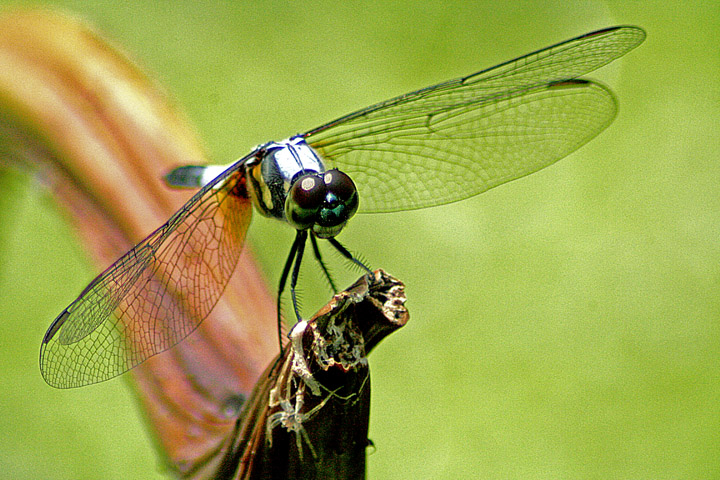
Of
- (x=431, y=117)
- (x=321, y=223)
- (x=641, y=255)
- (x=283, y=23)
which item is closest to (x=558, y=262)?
(x=641, y=255)

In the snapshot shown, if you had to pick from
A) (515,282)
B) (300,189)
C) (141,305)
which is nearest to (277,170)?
(300,189)

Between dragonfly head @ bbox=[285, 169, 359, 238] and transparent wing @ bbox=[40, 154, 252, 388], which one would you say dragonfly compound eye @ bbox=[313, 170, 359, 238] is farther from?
transparent wing @ bbox=[40, 154, 252, 388]

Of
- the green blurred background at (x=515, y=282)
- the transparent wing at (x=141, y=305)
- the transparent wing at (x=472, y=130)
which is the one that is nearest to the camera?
the transparent wing at (x=141, y=305)

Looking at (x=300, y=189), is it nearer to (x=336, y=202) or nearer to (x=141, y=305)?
(x=336, y=202)

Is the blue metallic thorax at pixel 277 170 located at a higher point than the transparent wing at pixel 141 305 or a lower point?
higher

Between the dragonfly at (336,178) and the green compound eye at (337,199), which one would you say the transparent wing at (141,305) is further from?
the green compound eye at (337,199)

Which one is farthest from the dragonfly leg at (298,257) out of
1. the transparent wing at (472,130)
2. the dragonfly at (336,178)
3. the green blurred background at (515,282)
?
the green blurred background at (515,282)
